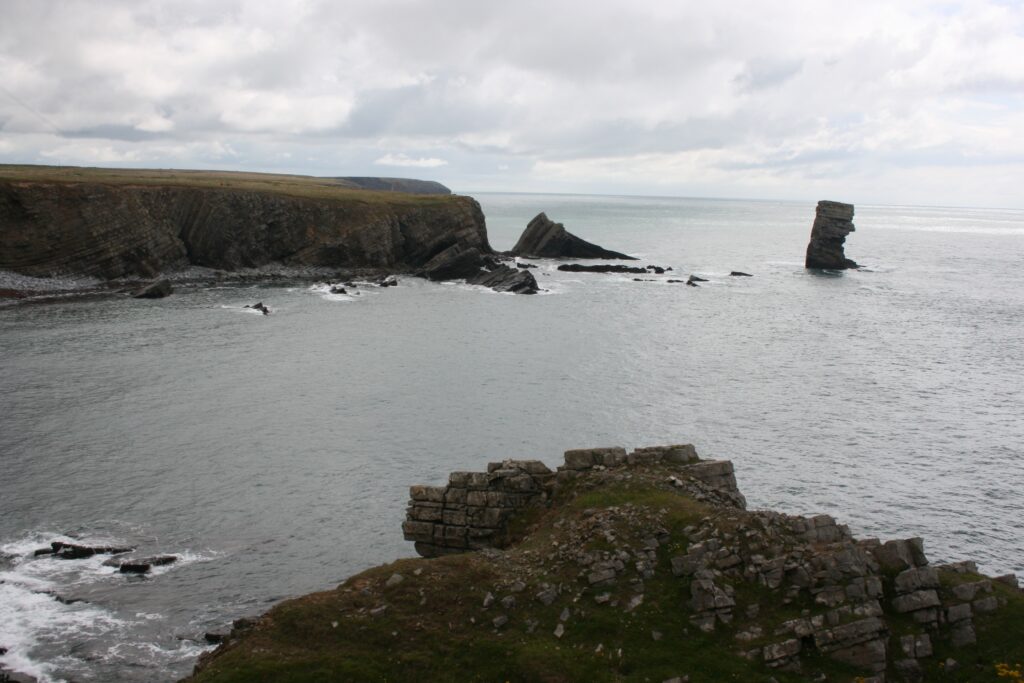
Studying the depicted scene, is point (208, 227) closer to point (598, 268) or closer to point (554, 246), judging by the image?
point (598, 268)

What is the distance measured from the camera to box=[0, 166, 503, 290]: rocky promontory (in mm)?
124438

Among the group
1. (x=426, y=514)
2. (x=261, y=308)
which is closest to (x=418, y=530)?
(x=426, y=514)

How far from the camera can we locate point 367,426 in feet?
216

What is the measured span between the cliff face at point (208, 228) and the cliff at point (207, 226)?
0.17 meters

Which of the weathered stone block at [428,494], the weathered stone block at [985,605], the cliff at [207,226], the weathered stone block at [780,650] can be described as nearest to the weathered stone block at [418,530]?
the weathered stone block at [428,494]

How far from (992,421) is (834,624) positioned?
51845 mm

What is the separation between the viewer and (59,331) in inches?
3718

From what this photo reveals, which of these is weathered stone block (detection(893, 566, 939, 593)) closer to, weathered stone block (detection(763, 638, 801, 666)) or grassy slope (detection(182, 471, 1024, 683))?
grassy slope (detection(182, 471, 1024, 683))

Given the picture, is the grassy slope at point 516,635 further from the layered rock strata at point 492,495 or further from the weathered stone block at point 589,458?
the weathered stone block at point 589,458

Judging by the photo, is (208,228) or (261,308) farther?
(208,228)

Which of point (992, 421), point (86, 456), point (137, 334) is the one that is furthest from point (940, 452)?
point (137, 334)

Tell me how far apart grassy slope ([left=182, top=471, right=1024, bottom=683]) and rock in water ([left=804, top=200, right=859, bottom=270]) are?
16216 centimetres

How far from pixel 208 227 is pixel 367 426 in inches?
3661

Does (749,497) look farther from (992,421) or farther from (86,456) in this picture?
(86,456)
